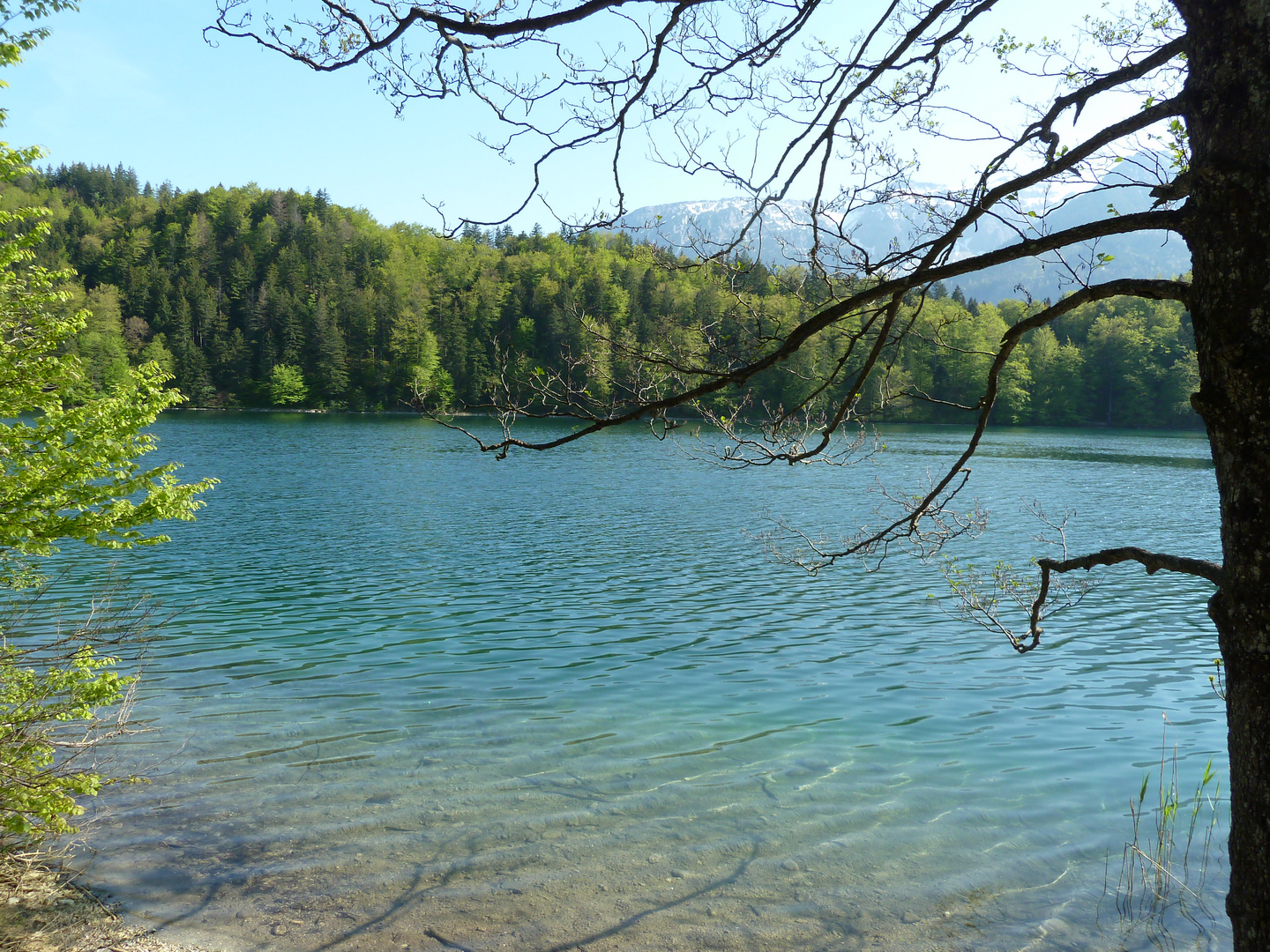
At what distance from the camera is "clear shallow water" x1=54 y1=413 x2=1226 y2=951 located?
528cm

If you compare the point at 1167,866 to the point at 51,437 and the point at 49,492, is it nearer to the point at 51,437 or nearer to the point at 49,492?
the point at 49,492

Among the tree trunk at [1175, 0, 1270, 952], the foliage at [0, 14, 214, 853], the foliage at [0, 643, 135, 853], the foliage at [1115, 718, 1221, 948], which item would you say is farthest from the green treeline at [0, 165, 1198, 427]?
the tree trunk at [1175, 0, 1270, 952]

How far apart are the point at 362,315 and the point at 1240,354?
323ft

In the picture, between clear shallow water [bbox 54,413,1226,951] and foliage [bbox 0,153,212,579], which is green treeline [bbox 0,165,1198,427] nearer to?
clear shallow water [bbox 54,413,1226,951]

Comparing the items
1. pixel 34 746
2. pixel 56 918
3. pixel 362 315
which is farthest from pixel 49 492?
pixel 362 315

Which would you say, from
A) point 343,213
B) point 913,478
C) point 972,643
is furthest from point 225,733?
point 343,213

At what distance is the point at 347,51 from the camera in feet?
11.4

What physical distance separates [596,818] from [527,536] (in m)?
13.9

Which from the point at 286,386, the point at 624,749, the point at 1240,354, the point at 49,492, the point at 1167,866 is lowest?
the point at 624,749

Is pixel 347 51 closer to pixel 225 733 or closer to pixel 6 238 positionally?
pixel 6 238

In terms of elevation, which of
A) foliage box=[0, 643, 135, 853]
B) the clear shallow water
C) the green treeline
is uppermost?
the green treeline

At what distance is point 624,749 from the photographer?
26.4 feet

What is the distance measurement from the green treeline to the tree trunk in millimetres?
56784

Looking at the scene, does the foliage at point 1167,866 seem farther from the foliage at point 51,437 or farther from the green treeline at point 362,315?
the green treeline at point 362,315
